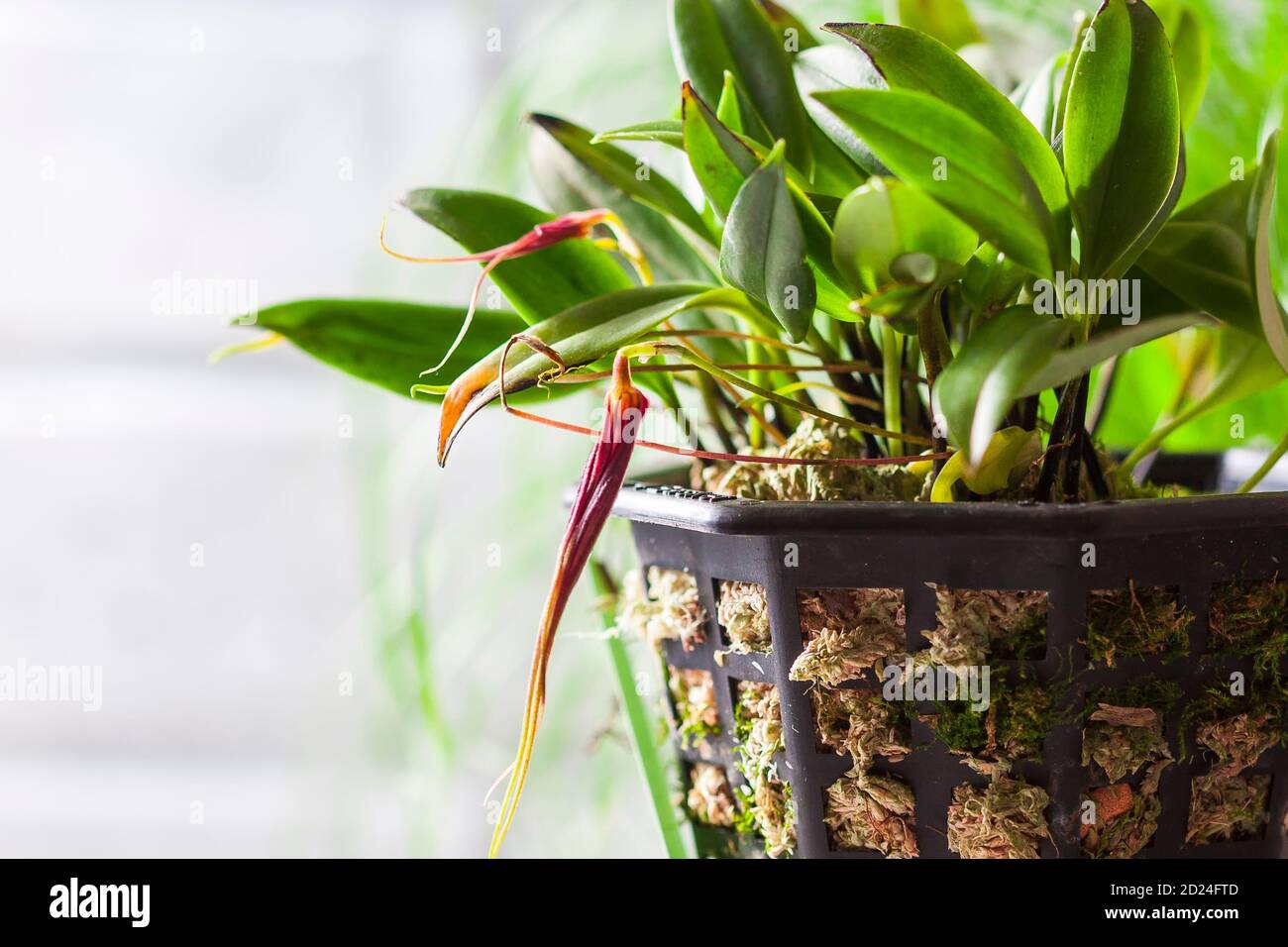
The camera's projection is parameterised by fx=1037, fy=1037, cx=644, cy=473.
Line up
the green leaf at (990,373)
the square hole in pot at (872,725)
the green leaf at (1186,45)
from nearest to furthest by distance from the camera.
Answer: the green leaf at (990,373)
the square hole in pot at (872,725)
the green leaf at (1186,45)

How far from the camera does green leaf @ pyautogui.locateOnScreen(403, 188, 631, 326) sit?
0.53 metres

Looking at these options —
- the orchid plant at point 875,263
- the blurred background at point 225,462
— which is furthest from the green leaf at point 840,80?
the blurred background at point 225,462

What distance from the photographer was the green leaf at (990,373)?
13.4 inches

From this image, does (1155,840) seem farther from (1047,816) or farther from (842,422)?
(842,422)

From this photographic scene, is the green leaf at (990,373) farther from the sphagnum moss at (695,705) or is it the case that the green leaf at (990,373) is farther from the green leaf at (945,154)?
the sphagnum moss at (695,705)

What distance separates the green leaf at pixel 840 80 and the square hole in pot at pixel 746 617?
0.19 m

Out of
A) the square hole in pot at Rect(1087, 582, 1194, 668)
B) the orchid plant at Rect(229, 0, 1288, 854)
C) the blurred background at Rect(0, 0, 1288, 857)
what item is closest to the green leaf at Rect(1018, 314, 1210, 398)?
the orchid plant at Rect(229, 0, 1288, 854)

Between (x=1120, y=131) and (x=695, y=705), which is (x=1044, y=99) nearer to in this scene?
(x=1120, y=131)

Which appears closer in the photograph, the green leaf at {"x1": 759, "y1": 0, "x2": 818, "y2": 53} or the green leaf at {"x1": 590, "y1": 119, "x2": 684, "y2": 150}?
the green leaf at {"x1": 590, "y1": 119, "x2": 684, "y2": 150}

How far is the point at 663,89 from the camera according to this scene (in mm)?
1114

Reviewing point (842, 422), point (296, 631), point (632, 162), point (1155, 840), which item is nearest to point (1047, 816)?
point (1155, 840)

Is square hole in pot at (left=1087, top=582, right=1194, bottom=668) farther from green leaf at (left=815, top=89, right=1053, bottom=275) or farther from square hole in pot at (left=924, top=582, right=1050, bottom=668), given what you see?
green leaf at (left=815, top=89, right=1053, bottom=275)
